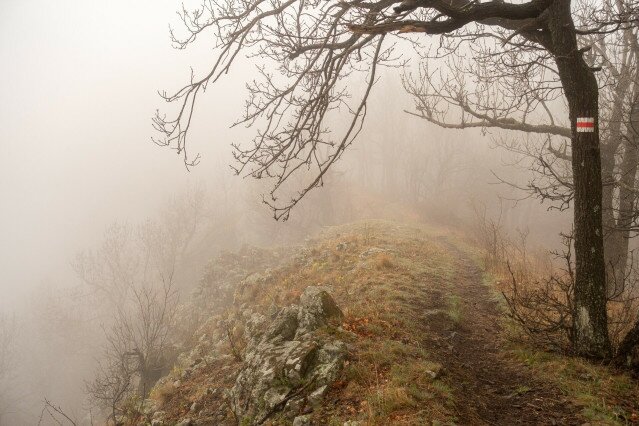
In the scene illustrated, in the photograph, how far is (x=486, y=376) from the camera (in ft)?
16.0

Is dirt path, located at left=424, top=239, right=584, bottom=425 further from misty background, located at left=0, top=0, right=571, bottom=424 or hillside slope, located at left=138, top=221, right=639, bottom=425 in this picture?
misty background, located at left=0, top=0, right=571, bottom=424

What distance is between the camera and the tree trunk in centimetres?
443

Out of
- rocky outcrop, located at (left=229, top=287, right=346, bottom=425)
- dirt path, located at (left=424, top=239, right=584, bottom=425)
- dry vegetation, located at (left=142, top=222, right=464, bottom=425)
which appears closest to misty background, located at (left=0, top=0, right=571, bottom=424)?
dry vegetation, located at (left=142, top=222, right=464, bottom=425)

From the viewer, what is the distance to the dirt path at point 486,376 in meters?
3.88

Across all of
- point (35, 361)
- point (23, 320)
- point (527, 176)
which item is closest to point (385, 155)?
point (527, 176)

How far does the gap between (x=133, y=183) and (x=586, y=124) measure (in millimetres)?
73783

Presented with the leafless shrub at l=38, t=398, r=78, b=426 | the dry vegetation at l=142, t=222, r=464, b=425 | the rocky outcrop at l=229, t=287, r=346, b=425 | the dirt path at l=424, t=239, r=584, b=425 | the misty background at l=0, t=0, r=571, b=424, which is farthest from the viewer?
the misty background at l=0, t=0, r=571, b=424

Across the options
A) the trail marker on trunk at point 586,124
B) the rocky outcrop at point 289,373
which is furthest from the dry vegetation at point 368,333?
the trail marker on trunk at point 586,124

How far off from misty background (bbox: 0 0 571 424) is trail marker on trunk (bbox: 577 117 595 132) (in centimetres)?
1662

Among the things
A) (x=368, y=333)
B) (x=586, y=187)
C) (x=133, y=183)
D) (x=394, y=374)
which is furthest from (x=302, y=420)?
(x=133, y=183)

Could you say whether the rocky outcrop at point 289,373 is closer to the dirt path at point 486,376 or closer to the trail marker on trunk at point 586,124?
the dirt path at point 486,376

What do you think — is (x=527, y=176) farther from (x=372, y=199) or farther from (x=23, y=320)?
(x=23, y=320)

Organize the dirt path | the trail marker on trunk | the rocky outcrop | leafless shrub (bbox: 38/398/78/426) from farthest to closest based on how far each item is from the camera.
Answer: leafless shrub (bbox: 38/398/78/426) < the rocky outcrop < the trail marker on trunk < the dirt path

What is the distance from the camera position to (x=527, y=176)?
144 feet
